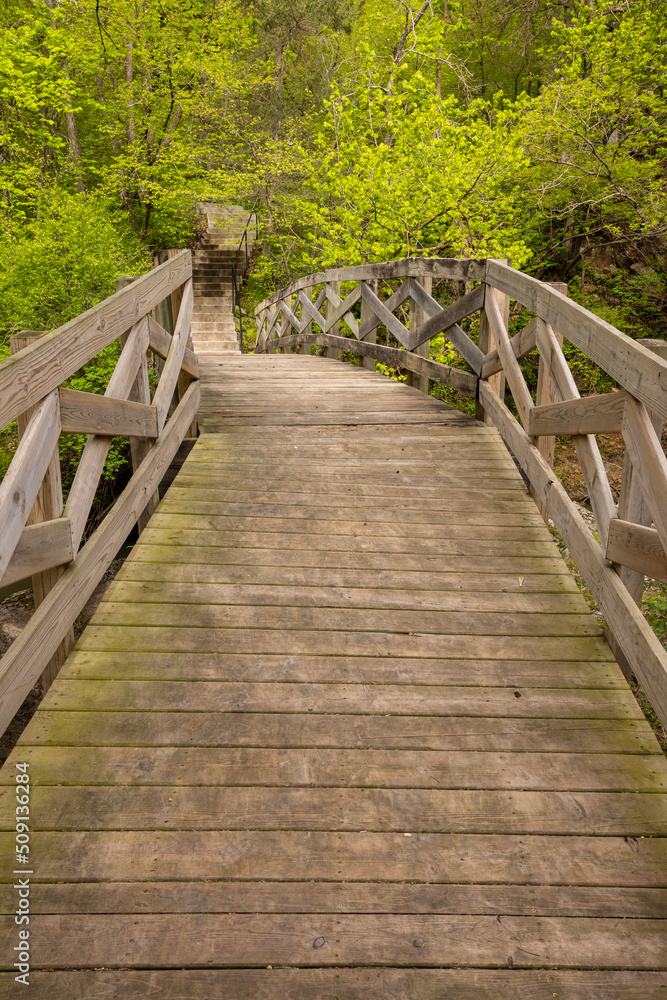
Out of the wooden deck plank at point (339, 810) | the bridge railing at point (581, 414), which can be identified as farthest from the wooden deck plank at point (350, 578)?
the wooden deck plank at point (339, 810)

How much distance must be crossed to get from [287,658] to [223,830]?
81 cm

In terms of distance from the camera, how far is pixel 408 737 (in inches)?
89.9

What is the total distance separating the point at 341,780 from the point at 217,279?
1629cm

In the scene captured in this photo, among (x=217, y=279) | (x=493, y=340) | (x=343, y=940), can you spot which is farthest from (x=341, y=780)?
(x=217, y=279)

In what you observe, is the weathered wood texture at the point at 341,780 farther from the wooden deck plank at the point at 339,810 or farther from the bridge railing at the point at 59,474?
the bridge railing at the point at 59,474

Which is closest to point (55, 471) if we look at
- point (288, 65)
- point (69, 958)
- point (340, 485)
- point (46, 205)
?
point (69, 958)

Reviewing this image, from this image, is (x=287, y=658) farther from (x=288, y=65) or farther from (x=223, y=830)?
(x=288, y=65)

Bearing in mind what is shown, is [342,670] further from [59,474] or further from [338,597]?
[59,474]

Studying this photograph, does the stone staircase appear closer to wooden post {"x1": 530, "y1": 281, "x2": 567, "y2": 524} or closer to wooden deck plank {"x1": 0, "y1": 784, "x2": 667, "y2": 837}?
wooden post {"x1": 530, "y1": 281, "x2": 567, "y2": 524}

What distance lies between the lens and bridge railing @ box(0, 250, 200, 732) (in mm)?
2135

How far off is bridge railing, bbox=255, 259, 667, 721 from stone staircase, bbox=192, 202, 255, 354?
9.87 m

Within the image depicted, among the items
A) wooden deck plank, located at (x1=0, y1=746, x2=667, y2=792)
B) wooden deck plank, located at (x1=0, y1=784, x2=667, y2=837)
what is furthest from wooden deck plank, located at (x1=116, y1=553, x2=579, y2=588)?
wooden deck plank, located at (x1=0, y1=784, x2=667, y2=837)

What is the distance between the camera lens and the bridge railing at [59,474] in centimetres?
214

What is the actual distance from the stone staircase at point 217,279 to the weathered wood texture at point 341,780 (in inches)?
495
